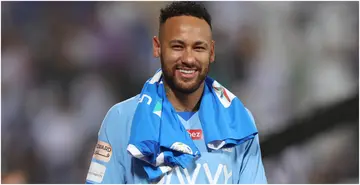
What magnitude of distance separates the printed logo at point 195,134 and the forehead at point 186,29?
196 mm

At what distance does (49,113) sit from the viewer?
1.52m

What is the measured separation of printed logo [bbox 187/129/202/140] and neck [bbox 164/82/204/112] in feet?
0.17

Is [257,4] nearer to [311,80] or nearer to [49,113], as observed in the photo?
[311,80]

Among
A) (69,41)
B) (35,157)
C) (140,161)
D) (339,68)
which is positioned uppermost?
(69,41)

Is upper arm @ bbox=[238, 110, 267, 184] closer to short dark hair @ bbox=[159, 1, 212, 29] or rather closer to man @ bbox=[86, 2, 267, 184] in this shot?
man @ bbox=[86, 2, 267, 184]

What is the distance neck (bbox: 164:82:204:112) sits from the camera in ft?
3.40

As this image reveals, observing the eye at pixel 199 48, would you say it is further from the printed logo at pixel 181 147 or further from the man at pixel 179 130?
the printed logo at pixel 181 147

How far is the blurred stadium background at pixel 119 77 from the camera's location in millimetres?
1501

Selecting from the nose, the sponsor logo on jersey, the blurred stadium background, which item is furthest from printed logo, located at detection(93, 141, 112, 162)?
the blurred stadium background

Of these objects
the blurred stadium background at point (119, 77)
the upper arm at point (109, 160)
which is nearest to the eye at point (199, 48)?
the upper arm at point (109, 160)

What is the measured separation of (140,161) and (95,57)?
62cm

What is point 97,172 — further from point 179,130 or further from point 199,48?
point 199,48

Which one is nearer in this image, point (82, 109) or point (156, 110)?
point (156, 110)

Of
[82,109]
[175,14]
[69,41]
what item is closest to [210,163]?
[175,14]
